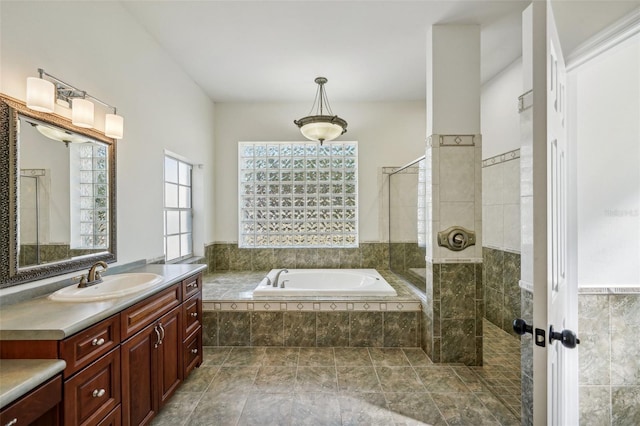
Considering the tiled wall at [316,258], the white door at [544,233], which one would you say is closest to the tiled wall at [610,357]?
the white door at [544,233]

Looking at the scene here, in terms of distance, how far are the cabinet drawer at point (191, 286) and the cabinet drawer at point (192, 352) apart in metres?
0.31

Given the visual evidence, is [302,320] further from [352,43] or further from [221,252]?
[352,43]

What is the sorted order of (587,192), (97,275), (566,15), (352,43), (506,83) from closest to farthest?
1. (566,15)
2. (587,192)
3. (97,275)
4. (352,43)
5. (506,83)

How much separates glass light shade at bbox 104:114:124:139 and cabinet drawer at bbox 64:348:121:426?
1352mm

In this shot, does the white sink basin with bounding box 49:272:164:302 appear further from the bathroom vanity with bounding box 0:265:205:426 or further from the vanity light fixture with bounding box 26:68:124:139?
the vanity light fixture with bounding box 26:68:124:139

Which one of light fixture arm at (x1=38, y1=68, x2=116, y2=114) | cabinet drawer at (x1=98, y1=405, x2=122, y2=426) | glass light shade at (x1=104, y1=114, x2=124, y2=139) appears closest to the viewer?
cabinet drawer at (x1=98, y1=405, x2=122, y2=426)

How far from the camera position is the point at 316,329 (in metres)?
2.59

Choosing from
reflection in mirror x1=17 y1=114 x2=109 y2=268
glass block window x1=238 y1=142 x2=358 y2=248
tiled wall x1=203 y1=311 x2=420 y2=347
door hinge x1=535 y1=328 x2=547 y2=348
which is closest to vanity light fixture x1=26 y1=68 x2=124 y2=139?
reflection in mirror x1=17 y1=114 x2=109 y2=268

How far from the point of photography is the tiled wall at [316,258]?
12.3 ft

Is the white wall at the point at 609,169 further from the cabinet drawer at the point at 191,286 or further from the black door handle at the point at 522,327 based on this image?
the cabinet drawer at the point at 191,286

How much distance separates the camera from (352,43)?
2.52 meters

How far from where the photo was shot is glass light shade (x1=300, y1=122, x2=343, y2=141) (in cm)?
268

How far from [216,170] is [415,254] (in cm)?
277

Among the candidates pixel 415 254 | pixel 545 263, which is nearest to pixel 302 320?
pixel 415 254
